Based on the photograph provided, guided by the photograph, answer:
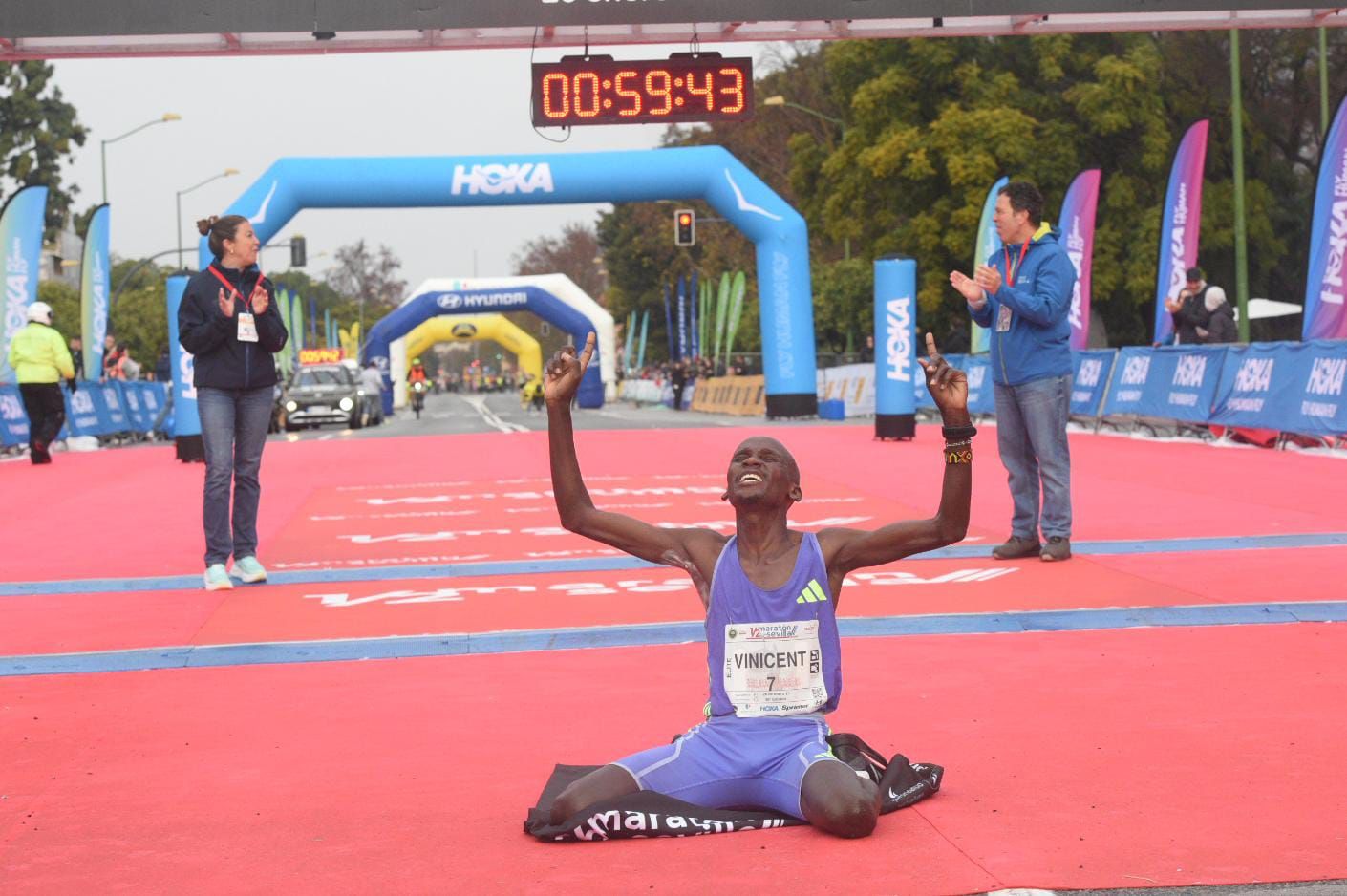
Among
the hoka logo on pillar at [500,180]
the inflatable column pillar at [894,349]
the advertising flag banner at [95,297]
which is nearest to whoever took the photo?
the inflatable column pillar at [894,349]

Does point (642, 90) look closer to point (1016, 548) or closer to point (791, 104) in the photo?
point (1016, 548)

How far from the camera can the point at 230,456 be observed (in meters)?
9.63

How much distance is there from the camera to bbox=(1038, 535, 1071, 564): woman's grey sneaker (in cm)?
984

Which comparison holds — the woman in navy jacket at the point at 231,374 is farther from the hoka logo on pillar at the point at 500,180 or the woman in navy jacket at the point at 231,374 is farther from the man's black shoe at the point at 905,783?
the hoka logo on pillar at the point at 500,180

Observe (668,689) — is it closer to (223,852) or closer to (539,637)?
(539,637)

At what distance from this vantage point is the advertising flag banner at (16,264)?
2786 cm

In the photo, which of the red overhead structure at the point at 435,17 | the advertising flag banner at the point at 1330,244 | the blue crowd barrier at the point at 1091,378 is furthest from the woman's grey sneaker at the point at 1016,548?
the blue crowd barrier at the point at 1091,378

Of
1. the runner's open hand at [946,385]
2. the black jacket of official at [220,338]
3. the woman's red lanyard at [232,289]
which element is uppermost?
the woman's red lanyard at [232,289]

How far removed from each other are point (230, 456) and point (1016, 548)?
4374 mm

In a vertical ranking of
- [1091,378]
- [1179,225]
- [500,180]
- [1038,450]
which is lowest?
[1091,378]

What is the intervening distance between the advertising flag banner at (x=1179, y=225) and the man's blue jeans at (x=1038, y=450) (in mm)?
16455

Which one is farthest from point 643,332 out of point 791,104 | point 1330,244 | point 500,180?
point 1330,244

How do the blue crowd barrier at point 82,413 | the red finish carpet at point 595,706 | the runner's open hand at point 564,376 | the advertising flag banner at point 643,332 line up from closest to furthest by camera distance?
the red finish carpet at point 595,706, the runner's open hand at point 564,376, the blue crowd barrier at point 82,413, the advertising flag banner at point 643,332

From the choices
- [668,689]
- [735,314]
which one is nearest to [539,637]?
[668,689]
